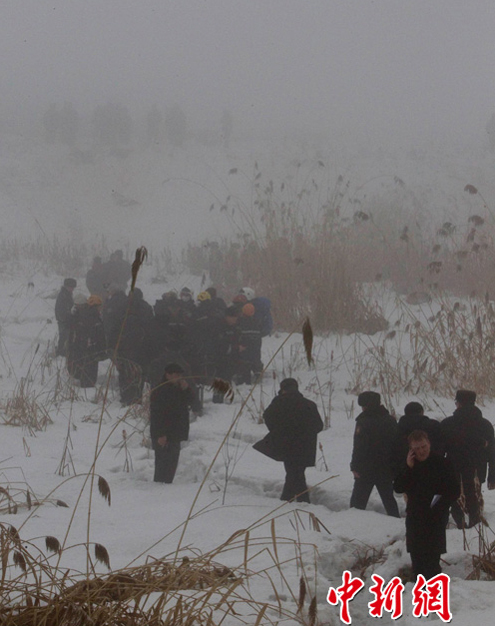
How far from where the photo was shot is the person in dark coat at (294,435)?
5.35m

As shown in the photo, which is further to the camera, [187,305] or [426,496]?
[187,305]

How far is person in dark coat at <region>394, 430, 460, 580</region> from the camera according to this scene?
323 cm

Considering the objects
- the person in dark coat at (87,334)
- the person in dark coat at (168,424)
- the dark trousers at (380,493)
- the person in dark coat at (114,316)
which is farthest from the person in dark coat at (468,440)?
the person in dark coat at (87,334)

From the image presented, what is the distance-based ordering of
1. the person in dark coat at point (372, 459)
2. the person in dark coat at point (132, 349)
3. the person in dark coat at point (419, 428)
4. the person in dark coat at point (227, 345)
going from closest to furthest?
1. the person in dark coat at point (419, 428)
2. the person in dark coat at point (372, 459)
3. the person in dark coat at point (132, 349)
4. the person in dark coat at point (227, 345)

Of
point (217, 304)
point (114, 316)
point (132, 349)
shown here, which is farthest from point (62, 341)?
point (217, 304)

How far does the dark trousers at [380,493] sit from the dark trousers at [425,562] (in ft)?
5.57

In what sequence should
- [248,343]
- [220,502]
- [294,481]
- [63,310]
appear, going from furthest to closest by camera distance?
[63,310], [248,343], [294,481], [220,502]

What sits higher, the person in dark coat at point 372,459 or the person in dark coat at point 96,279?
the person in dark coat at point 96,279

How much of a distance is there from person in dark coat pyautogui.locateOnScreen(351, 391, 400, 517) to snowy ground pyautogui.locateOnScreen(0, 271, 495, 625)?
15 centimetres

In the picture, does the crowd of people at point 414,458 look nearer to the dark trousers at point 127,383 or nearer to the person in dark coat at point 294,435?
the person in dark coat at point 294,435

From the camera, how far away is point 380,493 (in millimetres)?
5051

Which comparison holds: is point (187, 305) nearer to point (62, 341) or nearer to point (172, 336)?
point (172, 336)

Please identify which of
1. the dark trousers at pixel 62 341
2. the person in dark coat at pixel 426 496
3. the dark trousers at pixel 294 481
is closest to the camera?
the person in dark coat at pixel 426 496

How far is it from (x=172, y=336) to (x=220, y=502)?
3574 millimetres
